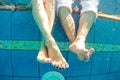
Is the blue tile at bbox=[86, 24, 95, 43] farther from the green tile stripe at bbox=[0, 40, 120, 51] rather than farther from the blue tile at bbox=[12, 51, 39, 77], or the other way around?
the blue tile at bbox=[12, 51, 39, 77]

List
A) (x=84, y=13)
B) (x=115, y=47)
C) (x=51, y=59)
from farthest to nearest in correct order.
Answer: (x=115, y=47) → (x=84, y=13) → (x=51, y=59)

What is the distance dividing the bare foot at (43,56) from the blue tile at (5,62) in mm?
411

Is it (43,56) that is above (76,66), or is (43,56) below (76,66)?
above

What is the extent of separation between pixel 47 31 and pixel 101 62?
72 centimetres

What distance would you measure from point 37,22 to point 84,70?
65cm

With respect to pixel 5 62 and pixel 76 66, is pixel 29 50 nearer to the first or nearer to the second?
pixel 5 62

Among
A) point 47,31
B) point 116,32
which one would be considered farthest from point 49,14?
point 116,32

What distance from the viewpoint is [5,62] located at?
3533 mm

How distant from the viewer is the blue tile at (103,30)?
3582mm

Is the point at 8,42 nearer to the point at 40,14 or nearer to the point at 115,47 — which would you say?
the point at 40,14

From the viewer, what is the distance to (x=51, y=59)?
10.3 feet

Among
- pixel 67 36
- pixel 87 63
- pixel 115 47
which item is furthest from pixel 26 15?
pixel 115 47

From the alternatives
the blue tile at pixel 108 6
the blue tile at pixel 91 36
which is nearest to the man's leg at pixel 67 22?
the blue tile at pixel 91 36

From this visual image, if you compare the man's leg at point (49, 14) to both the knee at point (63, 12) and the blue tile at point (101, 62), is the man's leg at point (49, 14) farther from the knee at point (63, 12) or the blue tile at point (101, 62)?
the blue tile at point (101, 62)
